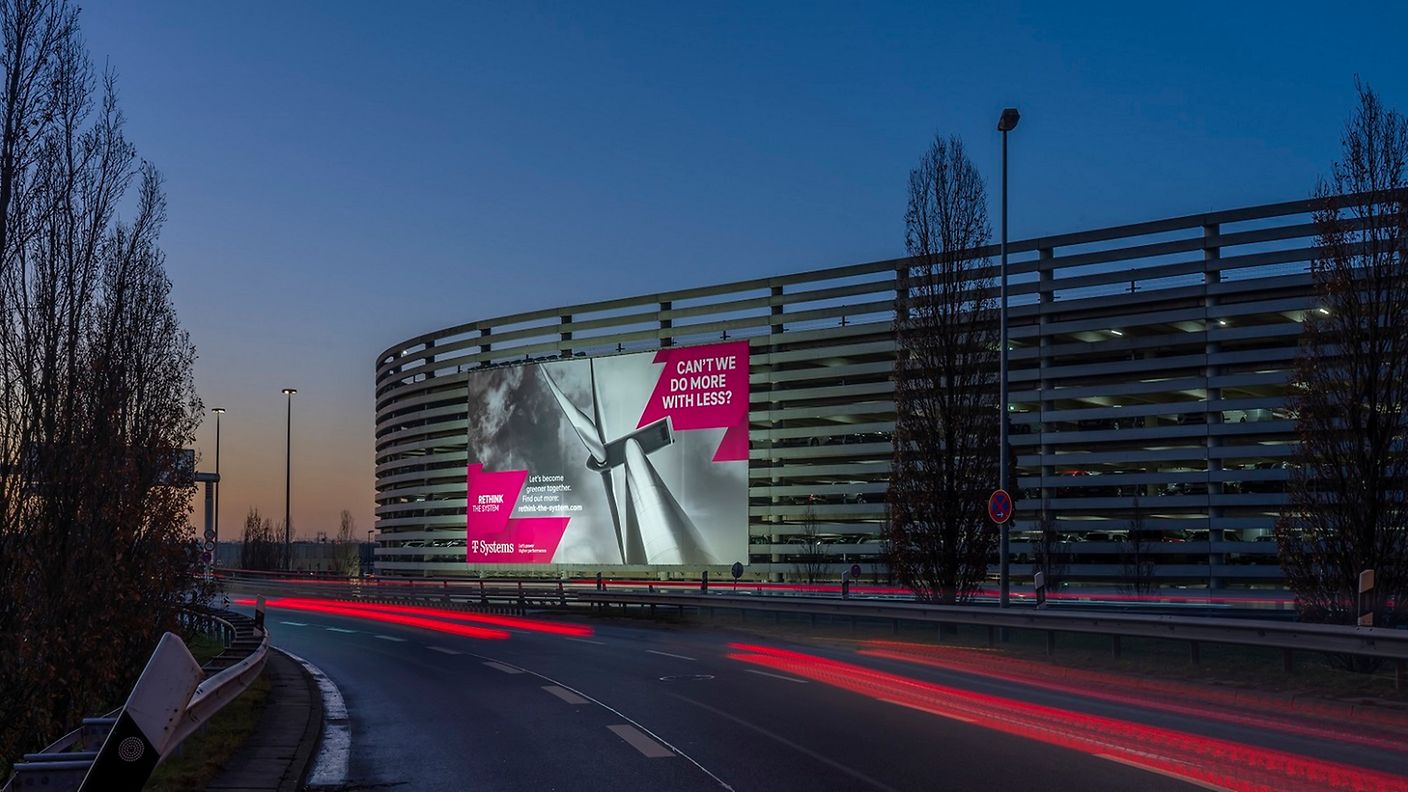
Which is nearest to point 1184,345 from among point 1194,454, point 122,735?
point 1194,454

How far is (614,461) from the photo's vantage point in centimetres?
6525

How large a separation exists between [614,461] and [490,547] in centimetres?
1073

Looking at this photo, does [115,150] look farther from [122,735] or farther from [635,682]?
[122,735]

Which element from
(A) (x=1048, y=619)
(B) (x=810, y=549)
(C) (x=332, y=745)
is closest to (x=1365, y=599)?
(A) (x=1048, y=619)

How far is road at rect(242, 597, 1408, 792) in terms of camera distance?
31.2 ft

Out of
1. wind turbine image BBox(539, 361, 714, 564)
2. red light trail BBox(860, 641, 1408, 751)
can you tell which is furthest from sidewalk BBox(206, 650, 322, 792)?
wind turbine image BBox(539, 361, 714, 564)

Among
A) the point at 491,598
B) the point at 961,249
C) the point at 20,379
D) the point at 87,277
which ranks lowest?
the point at 491,598

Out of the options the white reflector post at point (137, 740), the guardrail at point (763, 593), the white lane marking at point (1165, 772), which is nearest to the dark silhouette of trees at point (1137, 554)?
the guardrail at point (763, 593)

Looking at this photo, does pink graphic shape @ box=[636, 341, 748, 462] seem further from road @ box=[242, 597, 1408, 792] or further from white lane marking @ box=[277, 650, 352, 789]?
white lane marking @ box=[277, 650, 352, 789]

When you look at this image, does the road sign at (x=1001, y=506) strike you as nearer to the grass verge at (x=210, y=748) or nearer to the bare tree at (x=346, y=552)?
the grass verge at (x=210, y=748)

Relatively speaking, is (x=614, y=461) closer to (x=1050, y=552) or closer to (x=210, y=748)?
(x=1050, y=552)

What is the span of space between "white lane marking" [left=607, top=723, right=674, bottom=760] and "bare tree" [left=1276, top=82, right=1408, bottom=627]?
12.6m

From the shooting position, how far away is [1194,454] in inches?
1914

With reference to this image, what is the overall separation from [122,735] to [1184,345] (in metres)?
50.9
